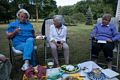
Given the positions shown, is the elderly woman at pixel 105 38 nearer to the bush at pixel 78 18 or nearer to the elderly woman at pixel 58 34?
the elderly woman at pixel 58 34

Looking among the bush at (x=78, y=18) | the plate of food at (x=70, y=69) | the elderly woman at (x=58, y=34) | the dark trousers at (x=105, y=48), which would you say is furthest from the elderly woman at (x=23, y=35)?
the bush at (x=78, y=18)

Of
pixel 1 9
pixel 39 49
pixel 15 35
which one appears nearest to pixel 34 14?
pixel 1 9

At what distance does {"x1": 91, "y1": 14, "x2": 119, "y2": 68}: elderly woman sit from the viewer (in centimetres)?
504

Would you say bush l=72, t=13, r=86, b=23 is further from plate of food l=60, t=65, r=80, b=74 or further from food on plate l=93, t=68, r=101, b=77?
food on plate l=93, t=68, r=101, b=77

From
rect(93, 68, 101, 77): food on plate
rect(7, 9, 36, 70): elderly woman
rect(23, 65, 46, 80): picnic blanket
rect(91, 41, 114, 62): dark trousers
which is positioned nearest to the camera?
rect(23, 65, 46, 80): picnic blanket

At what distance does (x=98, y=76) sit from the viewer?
12.2 ft

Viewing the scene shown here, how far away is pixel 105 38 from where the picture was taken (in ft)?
17.2

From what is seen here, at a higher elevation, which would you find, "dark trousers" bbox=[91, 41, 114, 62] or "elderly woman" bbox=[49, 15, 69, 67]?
"elderly woman" bbox=[49, 15, 69, 67]

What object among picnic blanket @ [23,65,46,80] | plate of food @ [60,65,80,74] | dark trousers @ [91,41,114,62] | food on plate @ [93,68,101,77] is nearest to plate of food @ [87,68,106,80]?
food on plate @ [93,68,101,77]

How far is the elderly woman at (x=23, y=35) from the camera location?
4861mm

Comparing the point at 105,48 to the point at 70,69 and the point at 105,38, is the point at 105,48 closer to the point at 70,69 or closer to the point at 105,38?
the point at 105,38

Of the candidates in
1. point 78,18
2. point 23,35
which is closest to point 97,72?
point 23,35

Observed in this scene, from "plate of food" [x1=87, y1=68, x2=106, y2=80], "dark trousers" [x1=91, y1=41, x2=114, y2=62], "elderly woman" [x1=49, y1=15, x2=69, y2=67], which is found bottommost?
"plate of food" [x1=87, y1=68, x2=106, y2=80]

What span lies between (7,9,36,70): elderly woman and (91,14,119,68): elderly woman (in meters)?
1.25
